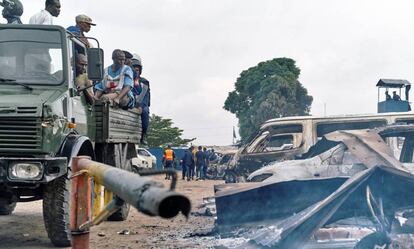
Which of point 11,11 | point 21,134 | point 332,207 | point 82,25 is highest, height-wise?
point 11,11

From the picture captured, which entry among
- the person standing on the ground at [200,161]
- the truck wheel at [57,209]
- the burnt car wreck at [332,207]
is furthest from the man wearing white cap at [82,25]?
the person standing on the ground at [200,161]

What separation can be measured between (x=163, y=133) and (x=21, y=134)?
3881 cm

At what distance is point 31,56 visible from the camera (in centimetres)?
620

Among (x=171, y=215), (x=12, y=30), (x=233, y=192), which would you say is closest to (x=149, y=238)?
(x=233, y=192)

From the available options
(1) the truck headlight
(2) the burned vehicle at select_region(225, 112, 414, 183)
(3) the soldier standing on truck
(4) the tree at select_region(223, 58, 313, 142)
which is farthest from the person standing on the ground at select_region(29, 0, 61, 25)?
(4) the tree at select_region(223, 58, 313, 142)

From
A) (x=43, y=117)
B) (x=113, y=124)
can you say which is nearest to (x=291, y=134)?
(x=113, y=124)

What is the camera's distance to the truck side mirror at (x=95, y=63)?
603cm

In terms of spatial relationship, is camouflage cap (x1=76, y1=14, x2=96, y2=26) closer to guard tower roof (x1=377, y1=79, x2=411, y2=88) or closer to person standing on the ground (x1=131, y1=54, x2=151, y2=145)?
person standing on the ground (x1=131, y1=54, x2=151, y2=145)

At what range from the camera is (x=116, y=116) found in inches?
295

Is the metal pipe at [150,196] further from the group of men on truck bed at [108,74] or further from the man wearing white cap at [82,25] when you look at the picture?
the man wearing white cap at [82,25]

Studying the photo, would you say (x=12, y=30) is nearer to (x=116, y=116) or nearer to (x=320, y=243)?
(x=116, y=116)

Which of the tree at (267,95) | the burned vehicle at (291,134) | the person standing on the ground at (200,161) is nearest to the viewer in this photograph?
the burned vehicle at (291,134)

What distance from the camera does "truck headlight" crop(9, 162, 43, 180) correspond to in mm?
5324

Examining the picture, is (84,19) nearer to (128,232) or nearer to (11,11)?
(11,11)
